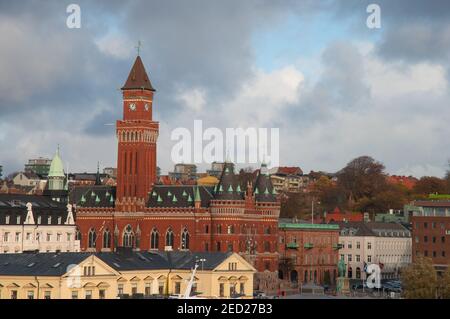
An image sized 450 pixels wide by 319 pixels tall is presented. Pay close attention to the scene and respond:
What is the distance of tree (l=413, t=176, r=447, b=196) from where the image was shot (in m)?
177

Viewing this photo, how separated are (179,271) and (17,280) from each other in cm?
1477

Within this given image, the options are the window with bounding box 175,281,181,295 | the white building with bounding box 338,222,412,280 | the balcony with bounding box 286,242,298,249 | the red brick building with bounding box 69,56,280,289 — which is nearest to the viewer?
the window with bounding box 175,281,181,295

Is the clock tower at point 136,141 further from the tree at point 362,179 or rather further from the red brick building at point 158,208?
the tree at point 362,179

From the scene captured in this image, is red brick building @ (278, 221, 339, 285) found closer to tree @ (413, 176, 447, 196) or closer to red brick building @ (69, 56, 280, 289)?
red brick building @ (69, 56, 280, 289)

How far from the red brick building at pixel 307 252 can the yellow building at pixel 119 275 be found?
41127 millimetres

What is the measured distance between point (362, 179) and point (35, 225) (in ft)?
276

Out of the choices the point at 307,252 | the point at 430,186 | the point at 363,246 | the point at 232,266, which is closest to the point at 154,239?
the point at 307,252

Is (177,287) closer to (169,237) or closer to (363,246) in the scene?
(169,237)

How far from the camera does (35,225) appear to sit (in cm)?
10569

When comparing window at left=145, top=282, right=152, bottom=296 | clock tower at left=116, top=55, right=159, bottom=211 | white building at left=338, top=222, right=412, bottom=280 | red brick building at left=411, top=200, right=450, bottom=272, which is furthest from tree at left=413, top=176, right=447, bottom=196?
window at left=145, top=282, right=152, bottom=296

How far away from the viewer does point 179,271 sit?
77125 millimetres

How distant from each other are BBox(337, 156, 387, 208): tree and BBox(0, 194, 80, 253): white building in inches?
2948
